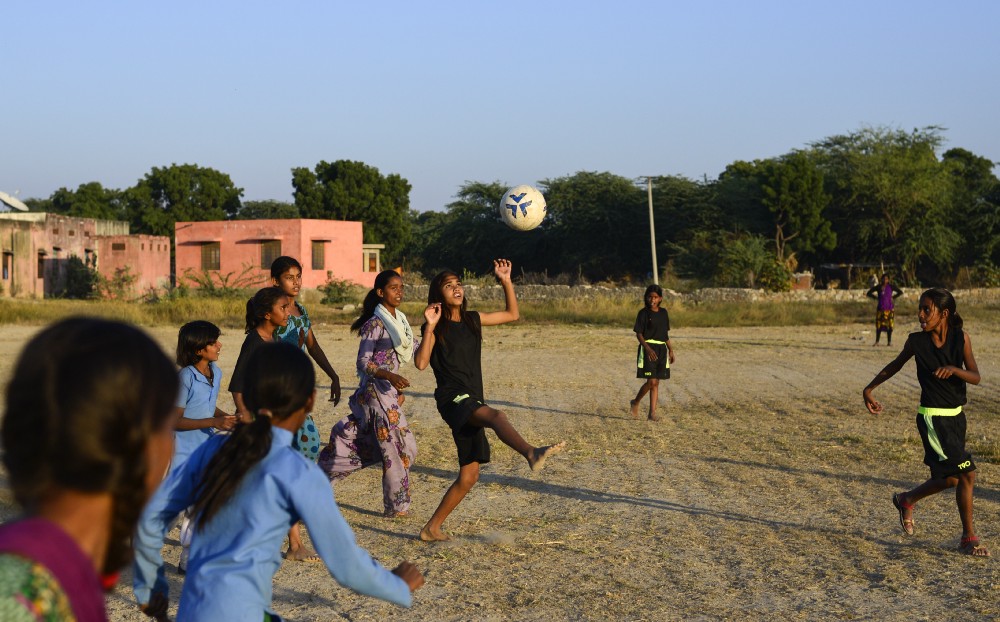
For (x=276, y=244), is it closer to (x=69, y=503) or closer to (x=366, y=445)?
(x=366, y=445)

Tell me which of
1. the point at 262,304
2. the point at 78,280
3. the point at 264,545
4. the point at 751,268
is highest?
the point at 751,268

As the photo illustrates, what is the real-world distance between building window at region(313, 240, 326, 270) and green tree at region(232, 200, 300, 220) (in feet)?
103

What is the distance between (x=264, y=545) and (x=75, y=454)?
1.49m

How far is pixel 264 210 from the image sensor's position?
3145 inches

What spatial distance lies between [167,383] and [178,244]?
47.1m

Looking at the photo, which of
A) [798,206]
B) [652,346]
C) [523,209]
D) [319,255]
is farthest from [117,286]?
[652,346]

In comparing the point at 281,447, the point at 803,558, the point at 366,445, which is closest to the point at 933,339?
the point at 803,558

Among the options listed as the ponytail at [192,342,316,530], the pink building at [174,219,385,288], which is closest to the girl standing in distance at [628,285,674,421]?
the ponytail at [192,342,316,530]

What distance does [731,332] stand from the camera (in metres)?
28.5

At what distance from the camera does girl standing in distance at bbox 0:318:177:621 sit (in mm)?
1391

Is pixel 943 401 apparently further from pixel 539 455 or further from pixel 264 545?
pixel 264 545

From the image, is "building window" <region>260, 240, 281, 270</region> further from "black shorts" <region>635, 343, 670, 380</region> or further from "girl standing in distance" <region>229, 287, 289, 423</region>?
"girl standing in distance" <region>229, 287, 289, 423</region>

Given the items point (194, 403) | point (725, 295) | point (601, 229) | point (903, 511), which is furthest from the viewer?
point (601, 229)

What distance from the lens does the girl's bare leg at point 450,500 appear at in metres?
6.59
